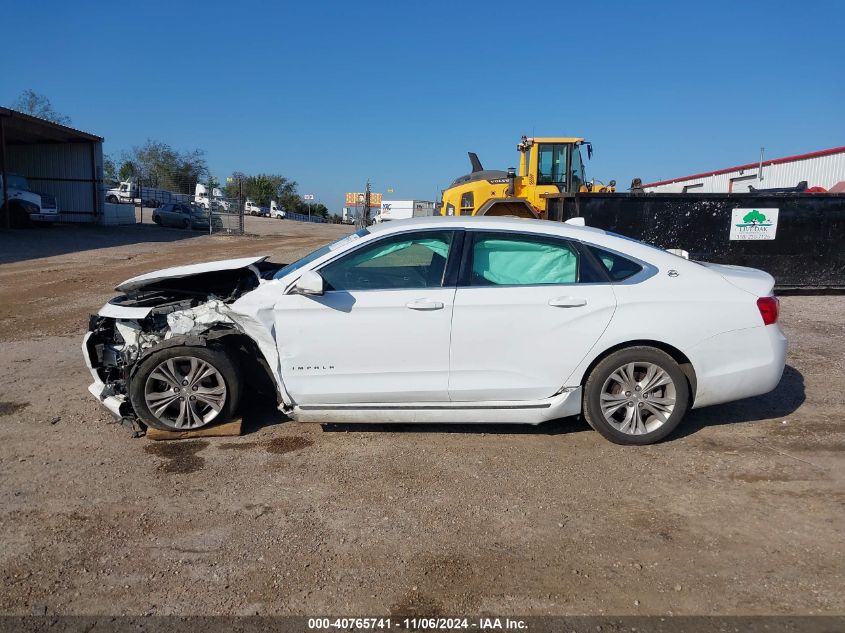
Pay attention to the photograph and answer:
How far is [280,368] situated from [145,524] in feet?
4.37

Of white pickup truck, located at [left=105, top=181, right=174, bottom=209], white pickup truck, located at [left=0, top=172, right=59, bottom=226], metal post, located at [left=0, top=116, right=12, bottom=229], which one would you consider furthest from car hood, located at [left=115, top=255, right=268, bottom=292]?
white pickup truck, located at [left=105, top=181, right=174, bottom=209]

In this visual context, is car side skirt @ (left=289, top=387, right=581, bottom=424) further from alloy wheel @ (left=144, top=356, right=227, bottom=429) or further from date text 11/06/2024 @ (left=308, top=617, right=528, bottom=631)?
date text 11/06/2024 @ (left=308, top=617, right=528, bottom=631)

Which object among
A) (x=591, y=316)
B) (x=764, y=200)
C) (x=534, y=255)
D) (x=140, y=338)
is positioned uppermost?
(x=764, y=200)


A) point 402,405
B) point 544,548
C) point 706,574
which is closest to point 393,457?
point 402,405

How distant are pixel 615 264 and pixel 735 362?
1.06 meters

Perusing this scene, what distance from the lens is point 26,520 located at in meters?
3.54

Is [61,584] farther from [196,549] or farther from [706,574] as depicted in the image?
[706,574]

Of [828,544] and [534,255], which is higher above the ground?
[534,255]

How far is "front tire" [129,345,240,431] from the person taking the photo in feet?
15.0

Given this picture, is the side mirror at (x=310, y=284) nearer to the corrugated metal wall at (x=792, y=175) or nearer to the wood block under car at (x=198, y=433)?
the wood block under car at (x=198, y=433)

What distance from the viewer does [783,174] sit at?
2850cm

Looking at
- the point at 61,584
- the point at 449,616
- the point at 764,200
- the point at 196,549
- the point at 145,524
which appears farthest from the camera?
the point at 764,200

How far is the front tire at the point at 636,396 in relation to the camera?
175 inches

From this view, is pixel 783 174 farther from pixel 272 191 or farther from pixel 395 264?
pixel 272 191
